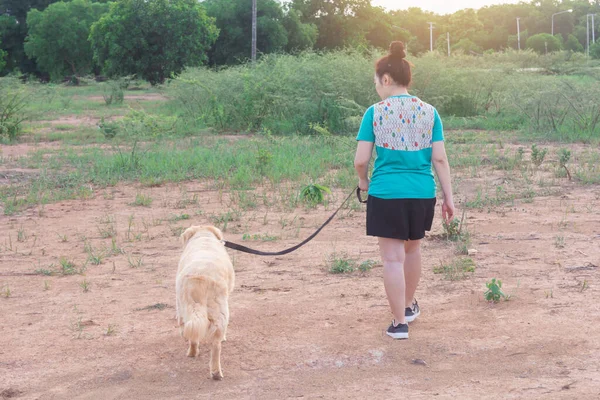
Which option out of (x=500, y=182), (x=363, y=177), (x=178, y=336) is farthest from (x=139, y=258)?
(x=500, y=182)

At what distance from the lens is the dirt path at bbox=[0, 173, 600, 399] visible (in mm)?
3855

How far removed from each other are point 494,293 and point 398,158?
59.0 inches

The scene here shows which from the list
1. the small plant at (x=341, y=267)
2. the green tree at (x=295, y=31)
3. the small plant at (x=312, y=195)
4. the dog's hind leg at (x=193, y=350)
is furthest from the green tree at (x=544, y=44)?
the dog's hind leg at (x=193, y=350)

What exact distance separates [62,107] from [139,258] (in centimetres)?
1883

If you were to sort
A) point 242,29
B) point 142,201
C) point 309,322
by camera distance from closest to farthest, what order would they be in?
1. point 309,322
2. point 142,201
3. point 242,29

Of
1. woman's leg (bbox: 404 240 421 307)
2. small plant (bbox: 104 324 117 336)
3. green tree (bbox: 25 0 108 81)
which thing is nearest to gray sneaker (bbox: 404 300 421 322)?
woman's leg (bbox: 404 240 421 307)

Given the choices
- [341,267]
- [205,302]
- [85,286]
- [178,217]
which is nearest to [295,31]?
[178,217]

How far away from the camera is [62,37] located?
38.9 m

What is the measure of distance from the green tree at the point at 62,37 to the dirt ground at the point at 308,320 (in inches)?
1350

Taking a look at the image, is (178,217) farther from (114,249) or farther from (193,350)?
(193,350)

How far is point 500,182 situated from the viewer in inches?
388

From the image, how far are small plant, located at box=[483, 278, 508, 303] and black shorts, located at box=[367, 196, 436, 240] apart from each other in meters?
1.07

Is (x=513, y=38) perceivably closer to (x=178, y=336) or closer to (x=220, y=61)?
(x=220, y=61)

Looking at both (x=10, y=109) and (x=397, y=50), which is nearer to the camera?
(x=397, y=50)
